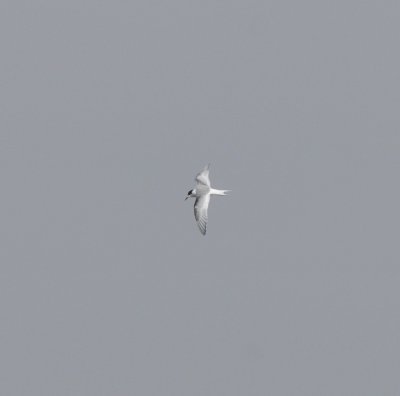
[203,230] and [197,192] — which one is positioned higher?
[197,192]

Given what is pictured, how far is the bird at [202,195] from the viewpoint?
29.0 meters

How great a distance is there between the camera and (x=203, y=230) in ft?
92.5

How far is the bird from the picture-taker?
2905 centimetres

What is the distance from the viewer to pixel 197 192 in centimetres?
2969

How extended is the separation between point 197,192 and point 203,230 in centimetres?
239

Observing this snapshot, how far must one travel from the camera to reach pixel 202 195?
98.2ft

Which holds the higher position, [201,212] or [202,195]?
[202,195]
